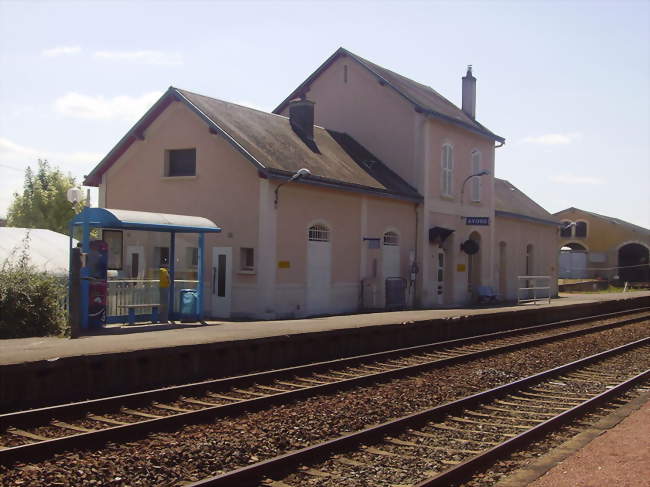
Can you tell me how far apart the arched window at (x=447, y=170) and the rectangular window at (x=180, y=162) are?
1068 cm

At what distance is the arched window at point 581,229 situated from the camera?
6341cm

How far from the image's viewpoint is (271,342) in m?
13.9

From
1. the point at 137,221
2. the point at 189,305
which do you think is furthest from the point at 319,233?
the point at 137,221

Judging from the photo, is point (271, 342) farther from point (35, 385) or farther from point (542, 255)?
point (542, 255)

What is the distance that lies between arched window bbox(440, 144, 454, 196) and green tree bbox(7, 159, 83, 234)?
36.2 m

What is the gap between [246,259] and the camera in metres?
21.5

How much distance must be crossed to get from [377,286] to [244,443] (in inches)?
709

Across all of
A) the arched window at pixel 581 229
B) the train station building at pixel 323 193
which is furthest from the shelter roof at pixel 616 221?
the train station building at pixel 323 193

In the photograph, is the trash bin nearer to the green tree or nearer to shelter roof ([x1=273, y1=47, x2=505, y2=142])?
shelter roof ([x1=273, y1=47, x2=505, y2=142])

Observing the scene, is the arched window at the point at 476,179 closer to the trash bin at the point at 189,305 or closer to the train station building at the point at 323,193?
the train station building at the point at 323,193

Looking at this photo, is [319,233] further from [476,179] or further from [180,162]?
[476,179]

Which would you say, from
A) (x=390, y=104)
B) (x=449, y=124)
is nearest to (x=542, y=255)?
(x=449, y=124)

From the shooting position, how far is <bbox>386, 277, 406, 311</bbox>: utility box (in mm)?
25797

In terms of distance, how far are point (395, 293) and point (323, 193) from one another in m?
5.10
